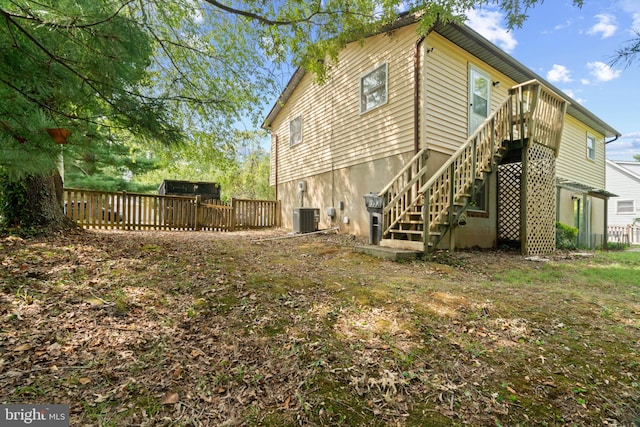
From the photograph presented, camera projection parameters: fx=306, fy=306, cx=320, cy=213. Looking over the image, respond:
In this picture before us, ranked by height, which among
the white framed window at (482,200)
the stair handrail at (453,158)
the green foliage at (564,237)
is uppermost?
the stair handrail at (453,158)

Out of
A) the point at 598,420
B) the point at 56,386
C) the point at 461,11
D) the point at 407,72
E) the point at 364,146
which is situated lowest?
the point at 598,420

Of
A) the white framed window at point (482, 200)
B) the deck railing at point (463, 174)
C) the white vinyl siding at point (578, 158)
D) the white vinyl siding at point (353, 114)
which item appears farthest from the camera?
the white vinyl siding at point (578, 158)

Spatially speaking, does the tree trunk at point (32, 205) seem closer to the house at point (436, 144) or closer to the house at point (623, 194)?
the house at point (436, 144)

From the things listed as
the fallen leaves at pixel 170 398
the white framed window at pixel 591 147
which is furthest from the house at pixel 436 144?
the fallen leaves at pixel 170 398

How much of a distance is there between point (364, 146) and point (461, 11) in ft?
15.1

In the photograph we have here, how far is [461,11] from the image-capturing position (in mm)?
4371

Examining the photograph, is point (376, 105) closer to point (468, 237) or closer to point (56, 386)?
point (468, 237)

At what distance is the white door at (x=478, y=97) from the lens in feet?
27.3

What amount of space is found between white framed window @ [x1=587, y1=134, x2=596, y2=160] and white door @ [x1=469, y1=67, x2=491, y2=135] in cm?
844

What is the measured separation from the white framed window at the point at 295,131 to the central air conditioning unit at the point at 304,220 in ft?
12.4

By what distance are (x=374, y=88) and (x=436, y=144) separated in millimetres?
2576

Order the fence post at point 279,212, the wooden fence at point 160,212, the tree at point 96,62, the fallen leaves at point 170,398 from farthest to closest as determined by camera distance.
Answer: the fence post at point 279,212, the wooden fence at point 160,212, the tree at point 96,62, the fallen leaves at point 170,398

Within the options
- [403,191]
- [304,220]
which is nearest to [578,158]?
[403,191]

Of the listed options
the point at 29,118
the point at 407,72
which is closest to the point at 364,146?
the point at 407,72
